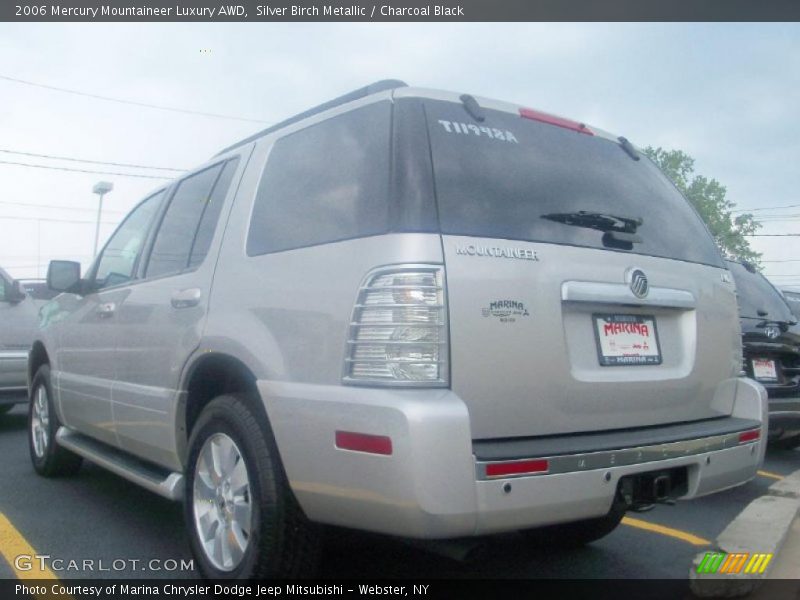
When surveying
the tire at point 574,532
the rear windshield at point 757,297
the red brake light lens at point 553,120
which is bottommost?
the tire at point 574,532

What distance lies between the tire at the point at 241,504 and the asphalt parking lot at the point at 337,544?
0.61 feet

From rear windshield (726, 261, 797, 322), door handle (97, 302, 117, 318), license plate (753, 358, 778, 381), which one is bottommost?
license plate (753, 358, 778, 381)

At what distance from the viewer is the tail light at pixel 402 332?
2336 millimetres

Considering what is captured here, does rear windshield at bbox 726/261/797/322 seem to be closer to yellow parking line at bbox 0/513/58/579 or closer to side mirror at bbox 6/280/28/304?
yellow parking line at bbox 0/513/58/579

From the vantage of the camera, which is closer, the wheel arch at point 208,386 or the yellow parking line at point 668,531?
the wheel arch at point 208,386

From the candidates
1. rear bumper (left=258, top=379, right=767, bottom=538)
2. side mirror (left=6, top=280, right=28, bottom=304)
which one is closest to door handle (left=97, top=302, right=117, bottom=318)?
rear bumper (left=258, top=379, right=767, bottom=538)

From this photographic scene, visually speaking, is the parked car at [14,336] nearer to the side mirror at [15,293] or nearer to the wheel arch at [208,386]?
the side mirror at [15,293]

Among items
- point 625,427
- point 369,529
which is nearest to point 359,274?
point 369,529

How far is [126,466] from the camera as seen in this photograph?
3.80m

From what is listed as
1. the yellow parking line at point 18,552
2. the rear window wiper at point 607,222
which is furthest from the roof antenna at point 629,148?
the yellow parking line at point 18,552

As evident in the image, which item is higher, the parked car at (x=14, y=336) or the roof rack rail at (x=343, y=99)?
the roof rack rail at (x=343, y=99)

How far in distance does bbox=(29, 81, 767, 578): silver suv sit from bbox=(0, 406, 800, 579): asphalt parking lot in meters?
0.22

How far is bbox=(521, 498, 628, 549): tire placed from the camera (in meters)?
3.56

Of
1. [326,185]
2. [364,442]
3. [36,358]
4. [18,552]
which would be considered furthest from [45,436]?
[364,442]
